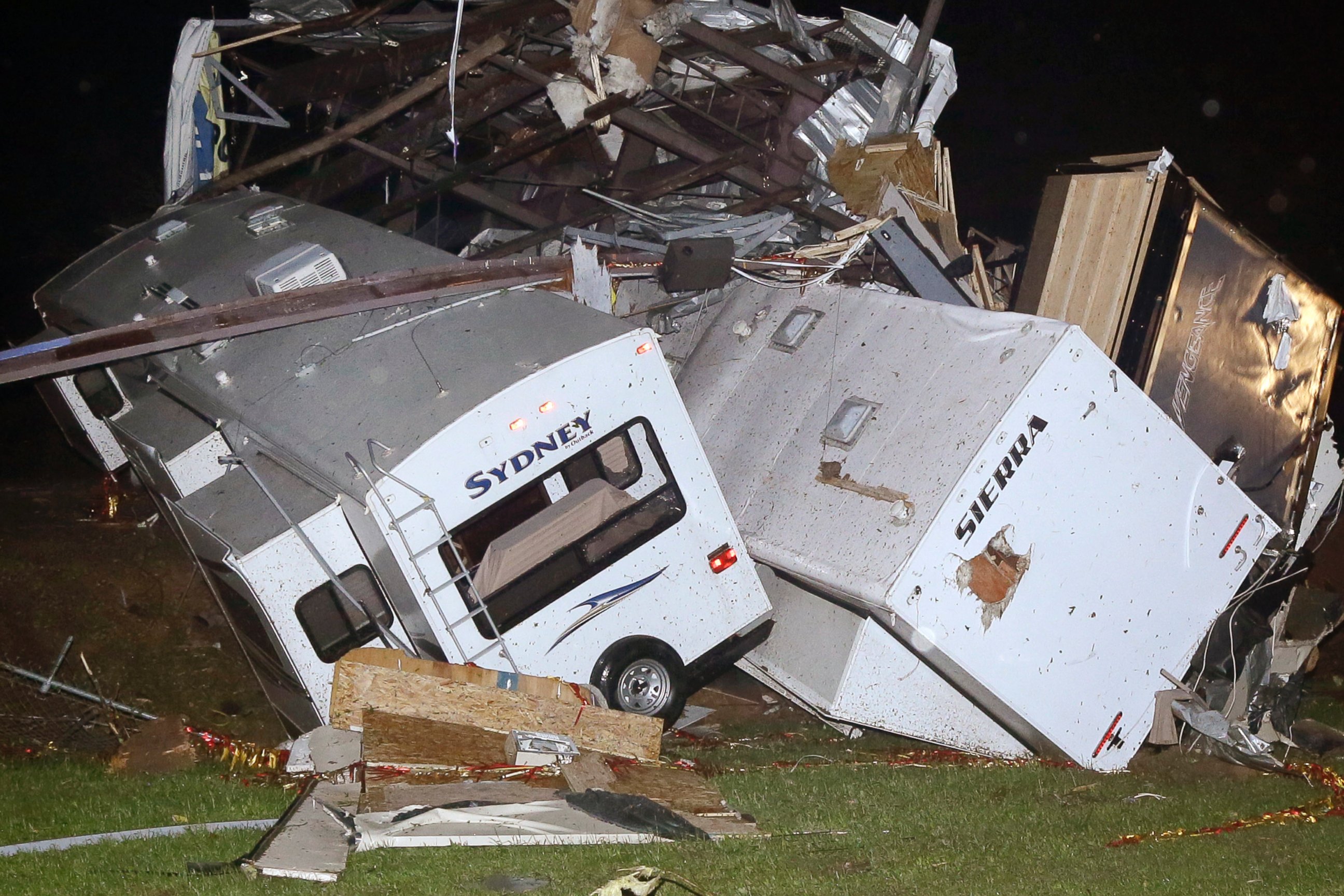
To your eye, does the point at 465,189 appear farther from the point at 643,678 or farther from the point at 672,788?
the point at 672,788

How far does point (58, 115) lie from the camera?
Result: 14.5 m

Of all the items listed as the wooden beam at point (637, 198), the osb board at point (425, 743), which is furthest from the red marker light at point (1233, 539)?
the wooden beam at point (637, 198)

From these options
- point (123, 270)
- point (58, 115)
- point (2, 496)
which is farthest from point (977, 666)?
point (58, 115)

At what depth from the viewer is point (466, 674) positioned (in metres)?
5.90

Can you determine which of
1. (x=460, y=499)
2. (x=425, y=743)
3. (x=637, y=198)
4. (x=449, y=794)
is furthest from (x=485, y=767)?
(x=637, y=198)

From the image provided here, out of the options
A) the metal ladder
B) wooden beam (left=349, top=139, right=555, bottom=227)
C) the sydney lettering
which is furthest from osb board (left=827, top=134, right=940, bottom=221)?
the metal ladder

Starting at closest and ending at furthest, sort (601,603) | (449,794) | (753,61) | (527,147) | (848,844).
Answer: (848,844) < (449,794) < (601,603) < (527,147) < (753,61)

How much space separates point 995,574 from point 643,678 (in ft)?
7.02

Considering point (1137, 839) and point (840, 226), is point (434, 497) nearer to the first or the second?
point (1137, 839)

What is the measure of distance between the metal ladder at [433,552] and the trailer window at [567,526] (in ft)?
0.14

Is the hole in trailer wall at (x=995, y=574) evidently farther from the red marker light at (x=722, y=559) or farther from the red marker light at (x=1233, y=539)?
the red marker light at (x=1233, y=539)

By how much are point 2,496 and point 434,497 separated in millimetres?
5784

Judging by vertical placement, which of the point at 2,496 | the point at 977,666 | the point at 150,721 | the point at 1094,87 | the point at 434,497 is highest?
the point at 1094,87

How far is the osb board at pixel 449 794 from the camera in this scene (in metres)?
5.36
